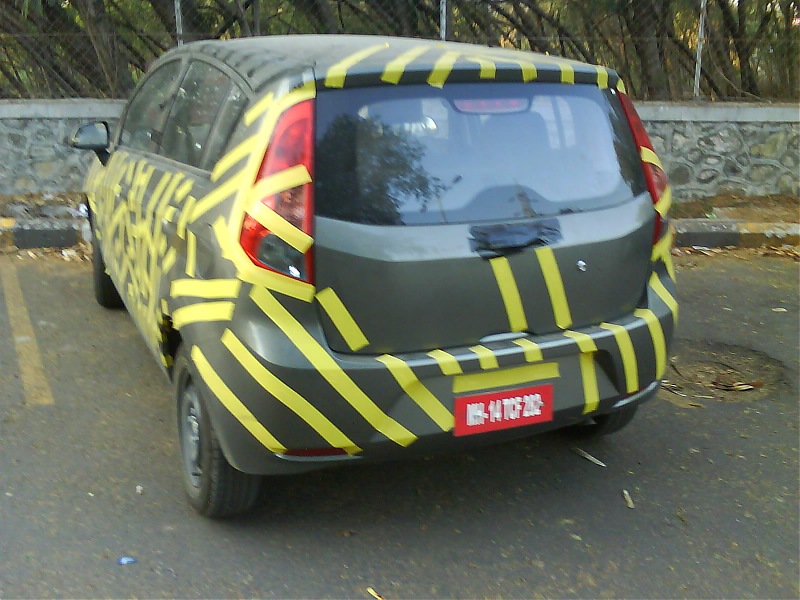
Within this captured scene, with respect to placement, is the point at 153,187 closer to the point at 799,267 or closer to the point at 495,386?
the point at 495,386

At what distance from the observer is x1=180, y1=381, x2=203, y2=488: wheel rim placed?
3.13m

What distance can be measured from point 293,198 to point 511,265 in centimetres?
75

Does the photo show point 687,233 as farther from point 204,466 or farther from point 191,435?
point 204,466

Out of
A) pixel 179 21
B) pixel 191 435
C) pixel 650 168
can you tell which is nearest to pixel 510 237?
pixel 650 168

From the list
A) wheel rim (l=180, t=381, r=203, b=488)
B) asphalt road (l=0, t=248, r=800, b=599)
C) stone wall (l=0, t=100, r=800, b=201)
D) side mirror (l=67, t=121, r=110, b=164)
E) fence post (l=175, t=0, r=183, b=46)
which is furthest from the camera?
fence post (l=175, t=0, r=183, b=46)

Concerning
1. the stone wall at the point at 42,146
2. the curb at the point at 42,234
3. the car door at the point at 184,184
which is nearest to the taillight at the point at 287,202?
the car door at the point at 184,184

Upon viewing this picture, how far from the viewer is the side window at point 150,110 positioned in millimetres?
4008

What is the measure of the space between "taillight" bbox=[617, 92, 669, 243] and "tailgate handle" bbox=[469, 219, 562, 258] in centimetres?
55

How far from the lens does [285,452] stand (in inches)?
106

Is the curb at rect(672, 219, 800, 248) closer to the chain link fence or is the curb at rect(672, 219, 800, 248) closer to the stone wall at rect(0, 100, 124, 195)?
the chain link fence

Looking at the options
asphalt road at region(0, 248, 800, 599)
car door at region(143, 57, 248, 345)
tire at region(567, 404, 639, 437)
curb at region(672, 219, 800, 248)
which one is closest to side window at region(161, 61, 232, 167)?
car door at region(143, 57, 248, 345)

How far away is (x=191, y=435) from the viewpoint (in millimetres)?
3219

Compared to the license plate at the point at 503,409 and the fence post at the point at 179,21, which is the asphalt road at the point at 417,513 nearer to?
the license plate at the point at 503,409

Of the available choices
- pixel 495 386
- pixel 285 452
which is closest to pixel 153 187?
pixel 285 452
